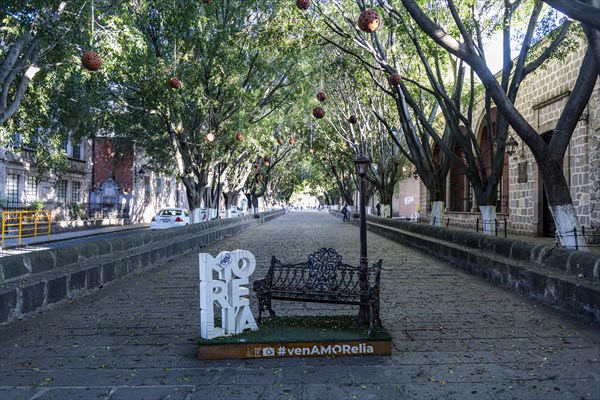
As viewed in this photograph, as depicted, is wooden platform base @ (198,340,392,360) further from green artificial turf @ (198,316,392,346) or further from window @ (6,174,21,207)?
window @ (6,174,21,207)

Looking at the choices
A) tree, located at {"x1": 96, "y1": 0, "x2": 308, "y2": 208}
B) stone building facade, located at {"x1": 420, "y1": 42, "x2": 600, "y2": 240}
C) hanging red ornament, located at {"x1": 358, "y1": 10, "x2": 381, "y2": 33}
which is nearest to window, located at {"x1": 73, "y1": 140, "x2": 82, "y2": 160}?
tree, located at {"x1": 96, "y1": 0, "x2": 308, "y2": 208}

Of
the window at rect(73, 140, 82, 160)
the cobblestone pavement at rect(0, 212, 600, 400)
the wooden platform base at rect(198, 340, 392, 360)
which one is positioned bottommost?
the cobblestone pavement at rect(0, 212, 600, 400)

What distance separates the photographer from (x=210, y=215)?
82.4ft

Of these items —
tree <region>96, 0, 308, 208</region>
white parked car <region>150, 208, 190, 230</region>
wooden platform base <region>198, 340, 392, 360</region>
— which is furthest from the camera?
white parked car <region>150, 208, 190, 230</region>

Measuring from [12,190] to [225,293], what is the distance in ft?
77.4

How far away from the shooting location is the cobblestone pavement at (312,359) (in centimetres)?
393

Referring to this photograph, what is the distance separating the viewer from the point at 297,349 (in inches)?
188

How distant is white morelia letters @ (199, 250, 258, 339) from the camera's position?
483cm

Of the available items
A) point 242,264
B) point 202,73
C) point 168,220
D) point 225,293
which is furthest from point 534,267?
point 168,220

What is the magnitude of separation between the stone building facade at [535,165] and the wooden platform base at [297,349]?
431 inches

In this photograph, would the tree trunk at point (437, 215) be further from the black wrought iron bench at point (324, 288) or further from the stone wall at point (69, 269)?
the black wrought iron bench at point (324, 288)

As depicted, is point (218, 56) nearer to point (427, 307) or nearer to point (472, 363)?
point (427, 307)

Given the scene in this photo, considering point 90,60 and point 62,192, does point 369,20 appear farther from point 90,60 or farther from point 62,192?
point 62,192

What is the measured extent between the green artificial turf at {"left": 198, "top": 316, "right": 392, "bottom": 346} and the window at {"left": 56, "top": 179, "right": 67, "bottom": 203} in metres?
26.9
